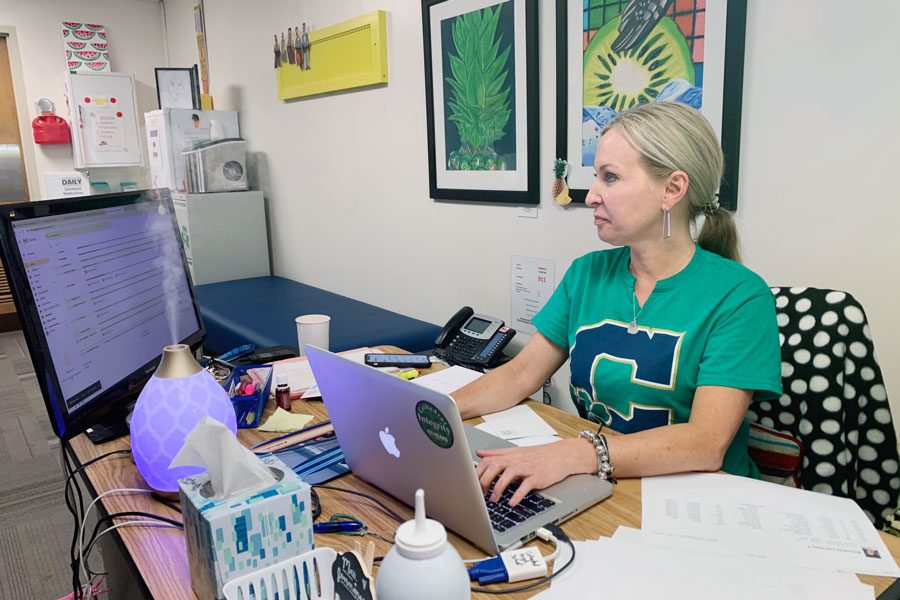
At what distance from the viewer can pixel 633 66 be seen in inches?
75.7

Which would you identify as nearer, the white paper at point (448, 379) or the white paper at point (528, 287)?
the white paper at point (448, 379)

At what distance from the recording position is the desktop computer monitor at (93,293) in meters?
1.00

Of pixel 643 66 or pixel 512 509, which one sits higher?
pixel 643 66

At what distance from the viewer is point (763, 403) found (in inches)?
57.0

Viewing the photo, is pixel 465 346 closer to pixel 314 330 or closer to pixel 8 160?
pixel 314 330

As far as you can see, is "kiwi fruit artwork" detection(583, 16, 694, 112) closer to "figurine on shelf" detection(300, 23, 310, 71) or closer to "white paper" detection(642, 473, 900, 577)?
"white paper" detection(642, 473, 900, 577)

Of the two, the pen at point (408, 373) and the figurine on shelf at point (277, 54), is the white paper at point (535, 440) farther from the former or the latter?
the figurine on shelf at point (277, 54)

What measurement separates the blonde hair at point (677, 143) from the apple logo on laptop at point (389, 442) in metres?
0.77

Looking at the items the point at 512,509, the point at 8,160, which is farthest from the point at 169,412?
the point at 8,160

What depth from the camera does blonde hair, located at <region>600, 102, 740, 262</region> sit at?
51.8 inches

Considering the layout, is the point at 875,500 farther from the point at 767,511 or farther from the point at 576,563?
the point at 576,563

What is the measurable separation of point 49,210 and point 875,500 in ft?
5.43

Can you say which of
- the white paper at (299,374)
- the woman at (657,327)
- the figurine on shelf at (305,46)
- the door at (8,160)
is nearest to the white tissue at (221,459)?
the woman at (657,327)

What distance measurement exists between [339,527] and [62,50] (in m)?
5.51
